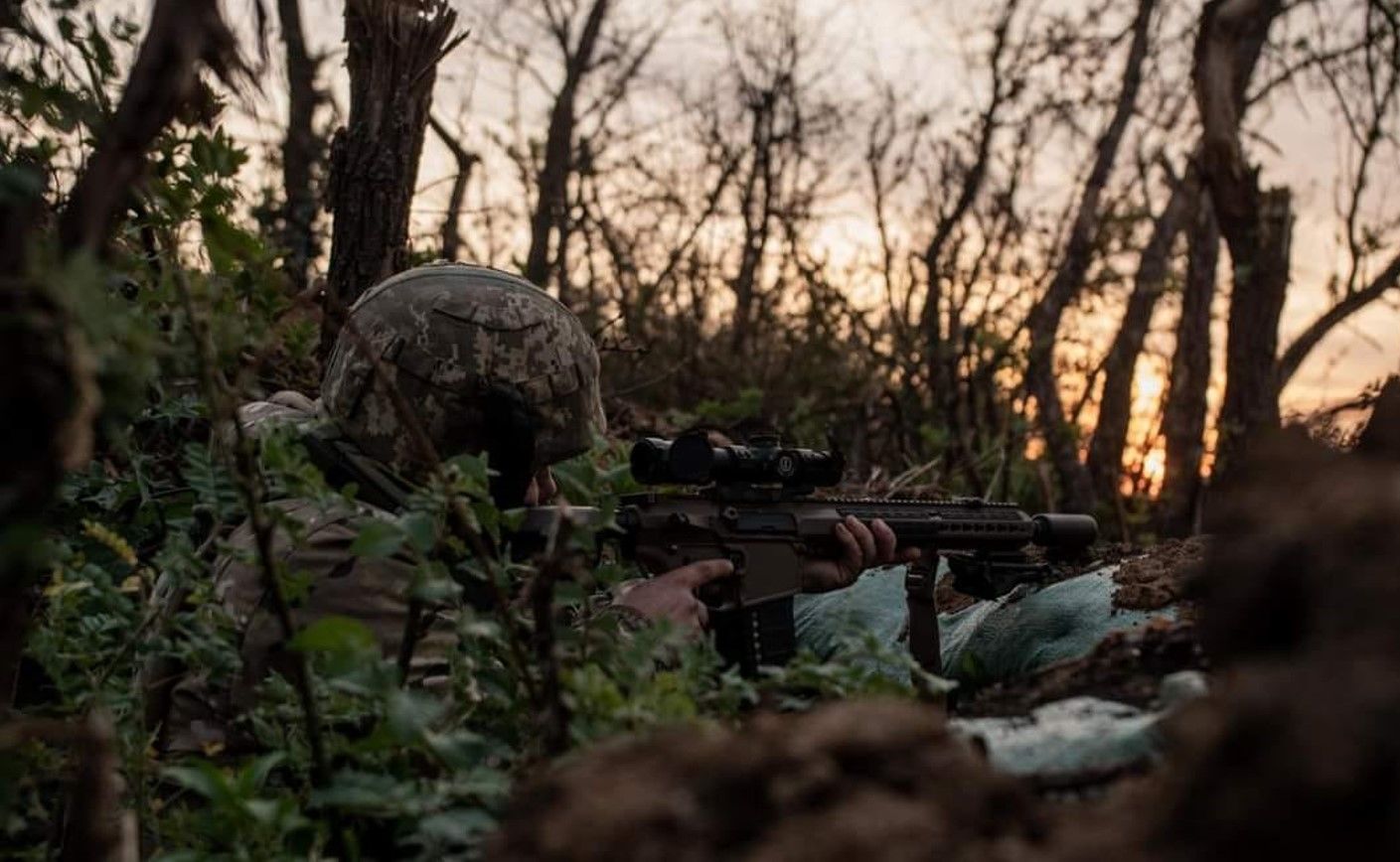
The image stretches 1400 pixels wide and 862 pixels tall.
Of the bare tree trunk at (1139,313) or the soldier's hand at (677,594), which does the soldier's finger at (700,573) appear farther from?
the bare tree trunk at (1139,313)

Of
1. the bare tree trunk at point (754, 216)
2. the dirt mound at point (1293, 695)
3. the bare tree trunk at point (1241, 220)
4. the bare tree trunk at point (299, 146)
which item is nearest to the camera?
the dirt mound at point (1293, 695)

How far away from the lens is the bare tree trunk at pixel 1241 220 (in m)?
8.34

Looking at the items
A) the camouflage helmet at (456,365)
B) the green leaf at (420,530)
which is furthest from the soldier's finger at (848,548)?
the green leaf at (420,530)

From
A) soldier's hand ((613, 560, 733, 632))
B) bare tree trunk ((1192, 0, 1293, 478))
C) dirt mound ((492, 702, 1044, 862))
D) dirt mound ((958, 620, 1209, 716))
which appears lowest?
dirt mound ((492, 702, 1044, 862))

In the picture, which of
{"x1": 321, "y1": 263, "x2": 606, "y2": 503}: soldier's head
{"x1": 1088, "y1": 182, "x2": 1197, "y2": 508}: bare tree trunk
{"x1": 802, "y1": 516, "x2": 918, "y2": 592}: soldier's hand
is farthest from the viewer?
{"x1": 1088, "y1": 182, "x2": 1197, "y2": 508}: bare tree trunk

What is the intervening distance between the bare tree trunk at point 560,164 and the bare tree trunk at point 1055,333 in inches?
142

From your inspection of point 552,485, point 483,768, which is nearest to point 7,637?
point 483,768

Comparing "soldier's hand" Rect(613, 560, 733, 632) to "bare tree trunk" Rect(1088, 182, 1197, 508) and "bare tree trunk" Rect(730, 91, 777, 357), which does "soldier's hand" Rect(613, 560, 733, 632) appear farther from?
"bare tree trunk" Rect(1088, 182, 1197, 508)

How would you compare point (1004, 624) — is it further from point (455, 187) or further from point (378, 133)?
point (455, 187)

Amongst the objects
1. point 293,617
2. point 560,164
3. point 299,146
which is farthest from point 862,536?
point 560,164

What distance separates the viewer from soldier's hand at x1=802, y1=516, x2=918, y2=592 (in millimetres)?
4199

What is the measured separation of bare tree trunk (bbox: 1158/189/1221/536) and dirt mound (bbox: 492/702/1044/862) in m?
10.6

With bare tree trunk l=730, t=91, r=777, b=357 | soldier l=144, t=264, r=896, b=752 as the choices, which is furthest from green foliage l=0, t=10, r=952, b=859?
bare tree trunk l=730, t=91, r=777, b=357

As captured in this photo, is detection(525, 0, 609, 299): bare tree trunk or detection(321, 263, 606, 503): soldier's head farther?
detection(525, 0, 609, 299): bare tree trunk
